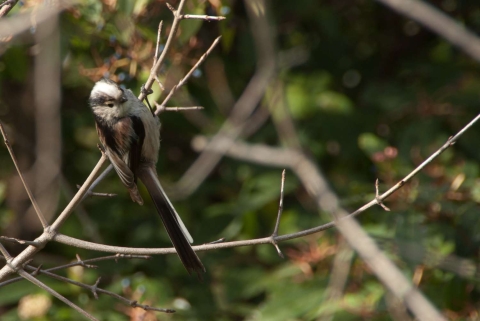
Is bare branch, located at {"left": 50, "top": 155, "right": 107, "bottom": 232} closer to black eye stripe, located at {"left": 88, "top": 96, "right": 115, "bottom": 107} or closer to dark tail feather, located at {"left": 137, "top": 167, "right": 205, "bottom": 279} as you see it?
dark tail feather, located at {"left": 137, "top": 167, "right": 205, "bottom": 279}

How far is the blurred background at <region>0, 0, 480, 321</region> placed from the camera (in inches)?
145

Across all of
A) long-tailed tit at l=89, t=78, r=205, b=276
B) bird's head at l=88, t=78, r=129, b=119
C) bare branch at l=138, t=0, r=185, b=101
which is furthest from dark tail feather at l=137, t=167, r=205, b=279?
bare branch at l=138, t=0, r=185, b=101

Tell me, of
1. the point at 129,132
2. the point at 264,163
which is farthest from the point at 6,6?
the point at 264,163

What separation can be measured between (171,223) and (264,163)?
2.81 feet

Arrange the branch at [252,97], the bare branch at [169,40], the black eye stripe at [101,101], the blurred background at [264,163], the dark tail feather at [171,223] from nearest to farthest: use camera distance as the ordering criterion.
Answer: the branch at [252,97] < the bare branch at [169,40] < the dark tail feather at [171,223] < the blurred background at [264,163] < the black eye stripe at [101,101]

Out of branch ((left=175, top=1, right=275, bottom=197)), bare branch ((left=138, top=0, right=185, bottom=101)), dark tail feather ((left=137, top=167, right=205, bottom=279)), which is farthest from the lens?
dark tail feather ((left=137, top=167, right=205, bottom=279))

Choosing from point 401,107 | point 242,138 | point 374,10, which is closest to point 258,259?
point 242,138

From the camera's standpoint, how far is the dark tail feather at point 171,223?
2910mm

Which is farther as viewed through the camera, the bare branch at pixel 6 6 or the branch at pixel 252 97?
the bare branch at pixel 6 6

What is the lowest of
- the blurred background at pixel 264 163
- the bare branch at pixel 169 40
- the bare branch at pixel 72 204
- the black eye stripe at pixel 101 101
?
the blurred background at pixel 264 163

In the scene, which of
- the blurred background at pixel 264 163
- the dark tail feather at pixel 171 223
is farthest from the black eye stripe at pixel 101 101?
the dark tail feather at pixel 171 223

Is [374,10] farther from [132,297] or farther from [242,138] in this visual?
[132,297]

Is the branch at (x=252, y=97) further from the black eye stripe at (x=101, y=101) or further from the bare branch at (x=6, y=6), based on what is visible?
the bare branch at (x=6, y=6)

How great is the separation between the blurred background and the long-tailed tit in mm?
119
